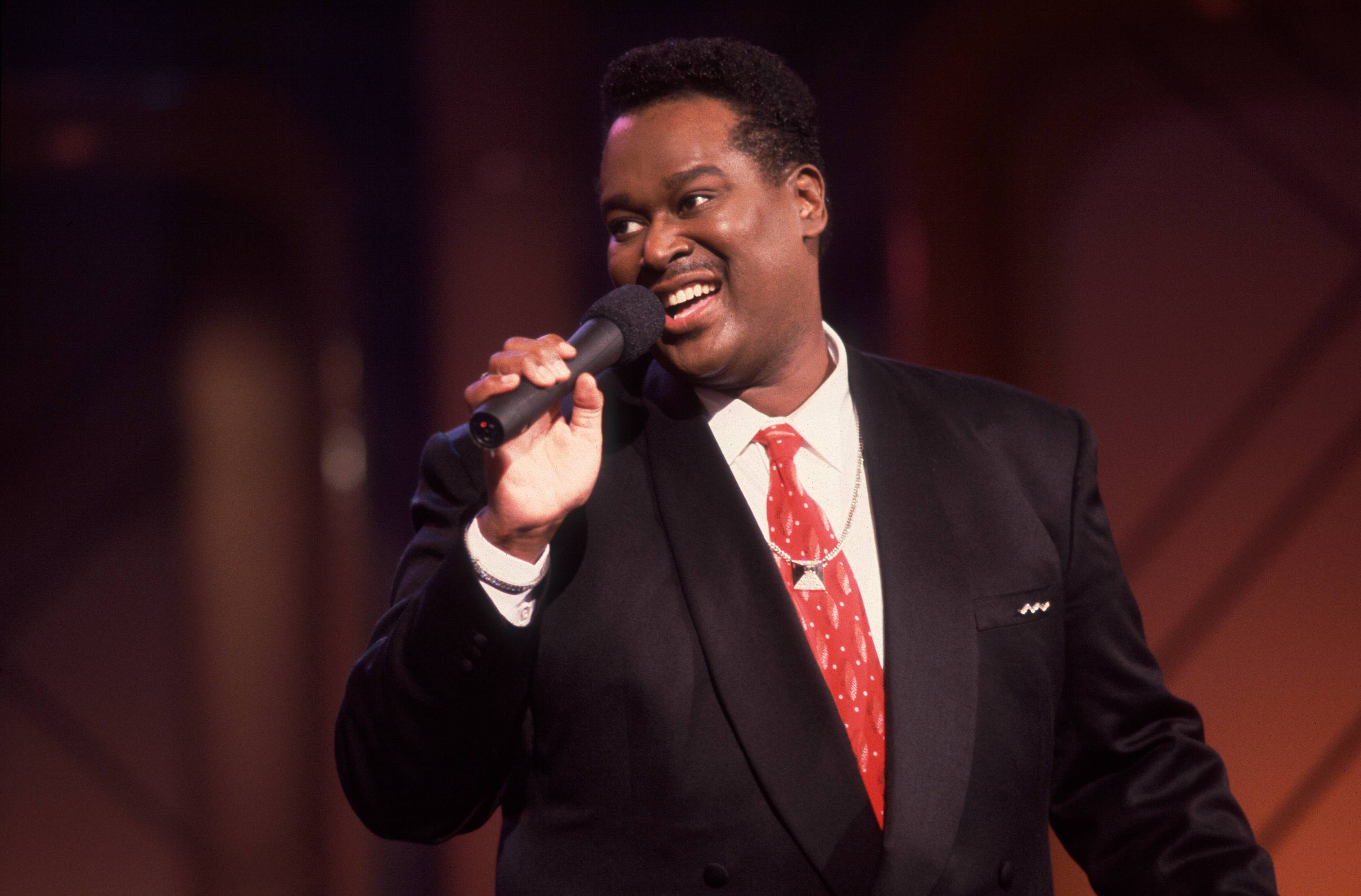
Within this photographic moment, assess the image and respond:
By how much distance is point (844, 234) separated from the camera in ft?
8.71

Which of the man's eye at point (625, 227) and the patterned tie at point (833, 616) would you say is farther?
the man's eye at point (625, 227)

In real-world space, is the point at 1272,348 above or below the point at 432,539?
above

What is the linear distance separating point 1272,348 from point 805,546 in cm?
151

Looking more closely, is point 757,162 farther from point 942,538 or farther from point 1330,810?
point 1330,810

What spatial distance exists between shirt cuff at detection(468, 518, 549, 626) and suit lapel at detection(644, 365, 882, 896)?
236 mm

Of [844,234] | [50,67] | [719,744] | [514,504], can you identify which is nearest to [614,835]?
[719,744]

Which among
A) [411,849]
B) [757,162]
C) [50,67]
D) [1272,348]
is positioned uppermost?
[1272,348]

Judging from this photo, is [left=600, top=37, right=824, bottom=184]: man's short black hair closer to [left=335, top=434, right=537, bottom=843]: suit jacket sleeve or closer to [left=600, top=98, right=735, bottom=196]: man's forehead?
[left=600, top=98, right=735, bottom=196]: man's forehead

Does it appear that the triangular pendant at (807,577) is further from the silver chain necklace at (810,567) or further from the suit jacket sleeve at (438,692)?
the suit jacket sleeve at (438,692)

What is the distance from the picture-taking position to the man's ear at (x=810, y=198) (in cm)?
174

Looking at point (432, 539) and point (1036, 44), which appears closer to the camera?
point (432, 539)

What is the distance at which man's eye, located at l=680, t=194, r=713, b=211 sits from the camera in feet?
5.10

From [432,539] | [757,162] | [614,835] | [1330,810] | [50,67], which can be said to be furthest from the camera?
[50,67]

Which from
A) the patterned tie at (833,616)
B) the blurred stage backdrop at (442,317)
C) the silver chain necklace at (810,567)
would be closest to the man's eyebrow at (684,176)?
the patterned tie at (833,616)
